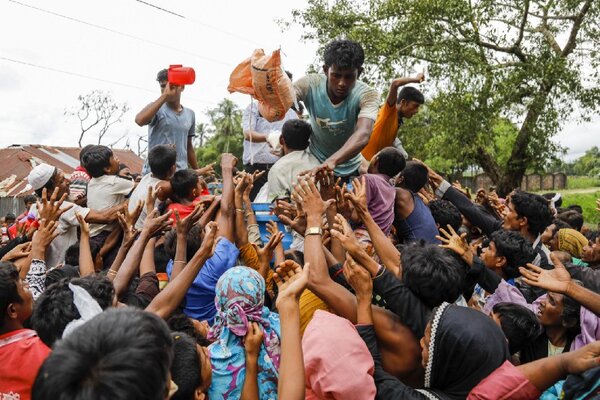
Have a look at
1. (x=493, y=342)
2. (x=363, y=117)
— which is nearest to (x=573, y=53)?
(x=363, y=117)

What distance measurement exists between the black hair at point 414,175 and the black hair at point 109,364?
3.43 metres

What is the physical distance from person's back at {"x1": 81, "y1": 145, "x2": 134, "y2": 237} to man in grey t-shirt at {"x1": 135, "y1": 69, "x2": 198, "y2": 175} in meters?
0.55

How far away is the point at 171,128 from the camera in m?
5.35

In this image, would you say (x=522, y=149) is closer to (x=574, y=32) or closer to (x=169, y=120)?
(x=574, y=32)

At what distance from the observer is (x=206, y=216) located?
396cm

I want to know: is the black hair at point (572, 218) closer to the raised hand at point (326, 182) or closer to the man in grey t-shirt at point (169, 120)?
the raised hand at point (326, 182)

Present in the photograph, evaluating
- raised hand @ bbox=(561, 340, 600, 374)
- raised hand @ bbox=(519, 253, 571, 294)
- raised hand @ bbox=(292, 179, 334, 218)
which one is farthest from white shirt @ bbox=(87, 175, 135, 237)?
raised hand @ bbox=(561, 340, 600, 374)

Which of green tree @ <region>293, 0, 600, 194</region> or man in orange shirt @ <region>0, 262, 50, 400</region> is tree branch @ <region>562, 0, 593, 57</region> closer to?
green tree @ <region>293, 0, 600, 194</region>

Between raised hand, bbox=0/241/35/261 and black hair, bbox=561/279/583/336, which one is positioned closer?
black hair, bbox=561/279/583/336

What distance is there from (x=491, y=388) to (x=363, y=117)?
2.48 m

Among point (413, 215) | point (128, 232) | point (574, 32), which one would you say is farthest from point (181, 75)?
point (574, 32)

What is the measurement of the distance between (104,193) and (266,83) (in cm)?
169

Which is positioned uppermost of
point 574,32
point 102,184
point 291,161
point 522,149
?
point 574,32

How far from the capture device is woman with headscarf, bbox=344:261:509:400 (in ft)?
6.83
